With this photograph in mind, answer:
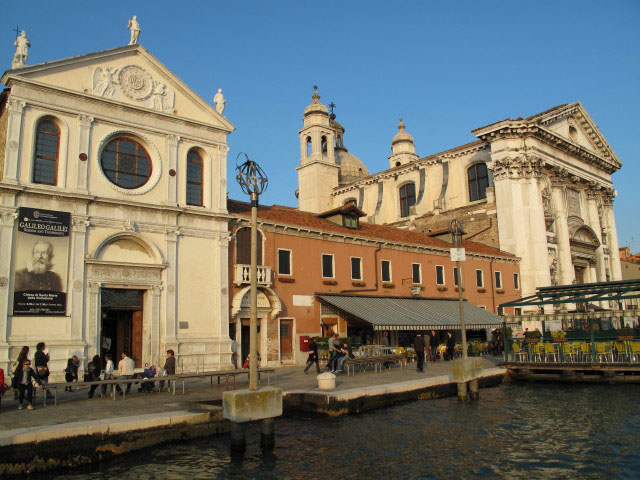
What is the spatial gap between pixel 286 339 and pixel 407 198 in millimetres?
26569

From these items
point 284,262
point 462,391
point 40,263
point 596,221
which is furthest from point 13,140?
point 596,221

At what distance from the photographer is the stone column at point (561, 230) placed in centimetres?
4000

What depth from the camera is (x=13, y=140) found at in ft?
59.7

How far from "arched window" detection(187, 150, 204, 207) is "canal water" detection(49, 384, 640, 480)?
11503mm

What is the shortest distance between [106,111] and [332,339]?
12308mm

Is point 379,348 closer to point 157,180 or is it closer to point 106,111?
point 157,180

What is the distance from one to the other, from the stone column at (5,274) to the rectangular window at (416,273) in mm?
19998

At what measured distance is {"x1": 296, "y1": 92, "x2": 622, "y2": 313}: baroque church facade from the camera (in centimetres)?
3866

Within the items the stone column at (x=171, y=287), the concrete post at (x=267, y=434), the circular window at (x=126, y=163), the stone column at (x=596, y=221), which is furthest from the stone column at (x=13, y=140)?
the stone column at (x=596, y=221)

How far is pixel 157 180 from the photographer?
21.5m

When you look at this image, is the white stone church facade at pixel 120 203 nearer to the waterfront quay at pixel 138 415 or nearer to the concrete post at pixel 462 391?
the waterfront quay at pixel 138 415

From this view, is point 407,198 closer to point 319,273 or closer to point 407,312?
point 407,312

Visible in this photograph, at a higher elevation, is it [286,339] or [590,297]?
[590,297]

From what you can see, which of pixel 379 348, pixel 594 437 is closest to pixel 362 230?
pixel 379 348
